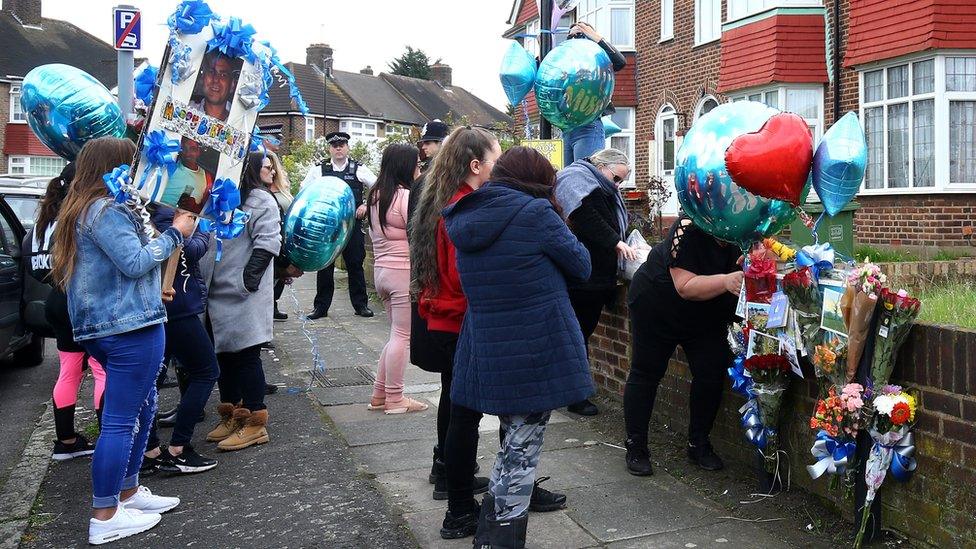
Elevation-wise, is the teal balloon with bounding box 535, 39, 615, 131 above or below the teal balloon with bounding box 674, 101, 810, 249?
above

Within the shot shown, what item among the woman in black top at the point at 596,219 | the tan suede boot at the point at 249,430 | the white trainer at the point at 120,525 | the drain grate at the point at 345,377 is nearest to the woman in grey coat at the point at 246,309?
the tan suede boot at the point at 249,430

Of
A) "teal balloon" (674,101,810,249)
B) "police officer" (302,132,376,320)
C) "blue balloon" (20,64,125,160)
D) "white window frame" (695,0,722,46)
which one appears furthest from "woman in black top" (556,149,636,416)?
"white window frame" (695,0,722,46)

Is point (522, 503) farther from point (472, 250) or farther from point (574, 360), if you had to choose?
point (472, 250)

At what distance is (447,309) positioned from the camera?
4258 millimetres

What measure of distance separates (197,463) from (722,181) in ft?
11.0

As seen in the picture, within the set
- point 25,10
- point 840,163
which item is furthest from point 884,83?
point 25,10

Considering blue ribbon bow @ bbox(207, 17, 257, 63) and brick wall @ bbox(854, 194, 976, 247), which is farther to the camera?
brick wall @ bbox(854, 194, 976, 247)

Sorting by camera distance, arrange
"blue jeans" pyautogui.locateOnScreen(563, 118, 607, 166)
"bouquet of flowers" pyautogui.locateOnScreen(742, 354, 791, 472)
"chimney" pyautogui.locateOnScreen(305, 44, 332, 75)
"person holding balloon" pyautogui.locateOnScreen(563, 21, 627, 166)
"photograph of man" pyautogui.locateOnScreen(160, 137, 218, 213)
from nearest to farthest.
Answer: "bouquet of flowers" pyautogui.locateOnScreen(742, 354, 791, 472) → "photograph of man" pyautogui.locateOnScreen(160, 137, 218, 213) → "person holding balloon" pyautogui.locateOnScreen(563, 21, 627, 166) → "blue jeans" pyautogui.locateOnScreen(563, 118, 607, 166) → "chimney" pyautogui.locateOnScreen(305, 44, 332, 75)

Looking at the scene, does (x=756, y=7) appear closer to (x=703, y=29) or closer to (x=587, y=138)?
(x=703, y=29)

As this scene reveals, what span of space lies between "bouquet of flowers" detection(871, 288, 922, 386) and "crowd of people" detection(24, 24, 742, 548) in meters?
0.84

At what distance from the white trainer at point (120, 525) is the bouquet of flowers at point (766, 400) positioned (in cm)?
299

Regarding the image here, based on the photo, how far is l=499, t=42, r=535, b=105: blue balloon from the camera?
24.3 feet

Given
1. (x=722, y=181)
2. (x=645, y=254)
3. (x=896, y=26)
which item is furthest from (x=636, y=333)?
(x=896, y=26)

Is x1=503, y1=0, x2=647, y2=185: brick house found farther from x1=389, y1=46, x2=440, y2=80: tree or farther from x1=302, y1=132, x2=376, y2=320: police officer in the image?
x1=389, y1=46, x2=440, y2=80: tree
